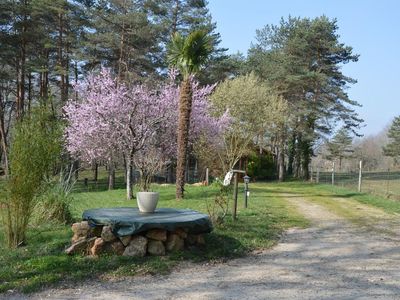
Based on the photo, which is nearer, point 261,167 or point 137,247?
point 137,247

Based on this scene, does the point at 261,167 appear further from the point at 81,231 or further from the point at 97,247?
the point at 97,247

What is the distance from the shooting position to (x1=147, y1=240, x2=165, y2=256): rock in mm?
6941

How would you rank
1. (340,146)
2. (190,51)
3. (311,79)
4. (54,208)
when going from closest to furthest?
(54,208), (190,51), (311,79), (340,146)

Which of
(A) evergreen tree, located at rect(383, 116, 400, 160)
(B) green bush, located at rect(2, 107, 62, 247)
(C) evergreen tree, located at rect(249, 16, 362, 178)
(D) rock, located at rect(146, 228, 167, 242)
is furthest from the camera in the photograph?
(A) evergreen tree, located at rect(383, 116, 400, 160)

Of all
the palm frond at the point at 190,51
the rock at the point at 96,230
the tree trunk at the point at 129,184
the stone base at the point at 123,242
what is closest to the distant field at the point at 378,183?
the palm frond at the point at 190,51

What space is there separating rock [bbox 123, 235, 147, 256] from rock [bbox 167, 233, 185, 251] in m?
0.42

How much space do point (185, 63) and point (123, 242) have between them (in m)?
12.2

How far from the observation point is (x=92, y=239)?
6965mm

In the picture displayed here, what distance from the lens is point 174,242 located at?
7141 millimetres

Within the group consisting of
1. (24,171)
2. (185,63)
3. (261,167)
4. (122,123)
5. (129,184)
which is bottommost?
(129,184)

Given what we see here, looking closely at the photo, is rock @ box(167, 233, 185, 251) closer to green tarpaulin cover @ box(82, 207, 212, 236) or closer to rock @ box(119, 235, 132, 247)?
green tarpaulin cover @ box(82, 207, 212, 236)

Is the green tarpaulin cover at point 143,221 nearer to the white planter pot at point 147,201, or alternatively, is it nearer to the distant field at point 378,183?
the white planter pot at point 147,201

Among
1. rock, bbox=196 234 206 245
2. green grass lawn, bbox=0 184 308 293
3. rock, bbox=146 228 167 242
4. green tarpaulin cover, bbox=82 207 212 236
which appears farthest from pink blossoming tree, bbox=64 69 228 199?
rock, bbox=146 228 167 242

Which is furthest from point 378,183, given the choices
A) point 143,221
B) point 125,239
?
point 125,239
